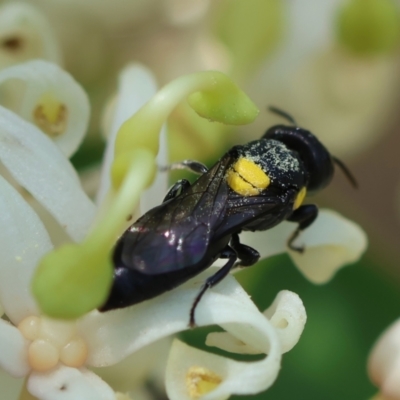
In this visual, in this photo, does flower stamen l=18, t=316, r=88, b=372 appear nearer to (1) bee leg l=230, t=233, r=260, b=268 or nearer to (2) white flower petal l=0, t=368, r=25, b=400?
(2) white flower petal l=0, t=368, r=25, b=400

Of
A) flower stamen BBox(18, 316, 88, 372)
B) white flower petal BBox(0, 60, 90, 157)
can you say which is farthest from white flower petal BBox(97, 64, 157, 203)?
flower stamen BBox(18, 316, 88, 372)

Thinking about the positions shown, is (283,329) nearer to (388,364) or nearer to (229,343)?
(229,343)

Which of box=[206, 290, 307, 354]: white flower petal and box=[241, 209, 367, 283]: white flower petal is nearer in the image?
box=[206, 290, 307, 354]: white flower petal

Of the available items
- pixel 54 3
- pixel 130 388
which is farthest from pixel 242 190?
pixel 54 3

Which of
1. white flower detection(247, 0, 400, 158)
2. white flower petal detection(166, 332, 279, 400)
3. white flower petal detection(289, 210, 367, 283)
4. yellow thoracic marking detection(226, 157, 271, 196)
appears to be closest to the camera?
white flower petal detection(166, 332, 279, 400)

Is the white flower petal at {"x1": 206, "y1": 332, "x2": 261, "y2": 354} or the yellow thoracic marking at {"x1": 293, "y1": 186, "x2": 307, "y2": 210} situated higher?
the yellow thoracic marking at {"x1": 293, "y1": 186, "x2": 307, "y2": 210}

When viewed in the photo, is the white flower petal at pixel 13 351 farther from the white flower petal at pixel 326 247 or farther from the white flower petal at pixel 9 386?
the white flower petal at pixel 326 247
